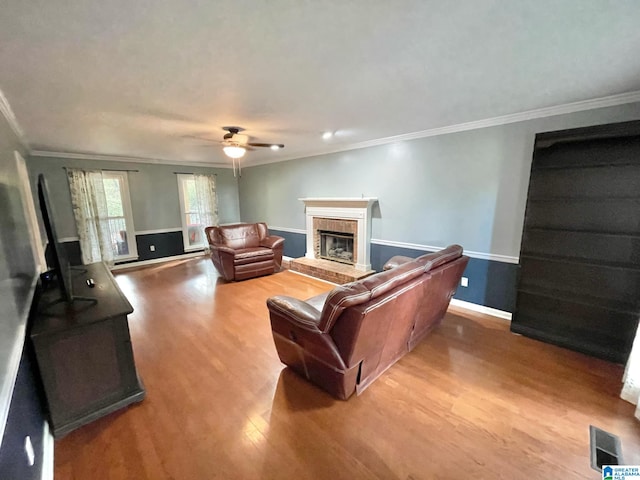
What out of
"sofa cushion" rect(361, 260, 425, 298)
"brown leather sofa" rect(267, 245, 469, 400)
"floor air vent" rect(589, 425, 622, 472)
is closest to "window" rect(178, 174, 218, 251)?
"brown leather sofa" rect(267, 245, 469, 400)

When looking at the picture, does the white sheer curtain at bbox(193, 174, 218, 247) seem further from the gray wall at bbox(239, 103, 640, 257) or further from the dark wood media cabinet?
the dark wood media cabinet

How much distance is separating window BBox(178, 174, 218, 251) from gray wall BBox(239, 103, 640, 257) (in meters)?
3.14

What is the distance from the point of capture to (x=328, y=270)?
4.52 metres

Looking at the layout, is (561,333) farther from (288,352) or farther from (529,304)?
(288,352)

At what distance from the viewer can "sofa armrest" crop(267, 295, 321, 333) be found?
1.78 meters

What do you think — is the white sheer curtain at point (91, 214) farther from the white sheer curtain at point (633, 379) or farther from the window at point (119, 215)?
the white sheer curtain at point (633, 379)

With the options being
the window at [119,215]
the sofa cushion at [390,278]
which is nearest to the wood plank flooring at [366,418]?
the sofa cushion at [390,278]

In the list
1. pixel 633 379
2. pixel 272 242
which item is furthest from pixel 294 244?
pixel 633 379

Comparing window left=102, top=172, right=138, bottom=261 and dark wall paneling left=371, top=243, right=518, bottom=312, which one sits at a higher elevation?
window left=102, top=172, right=138, bottom=261

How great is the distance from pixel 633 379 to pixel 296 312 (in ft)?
8.11

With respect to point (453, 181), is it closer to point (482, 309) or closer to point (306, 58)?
point (482, 309)

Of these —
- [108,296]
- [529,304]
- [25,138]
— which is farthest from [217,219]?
[529,304]

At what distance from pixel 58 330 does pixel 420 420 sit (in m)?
2.37

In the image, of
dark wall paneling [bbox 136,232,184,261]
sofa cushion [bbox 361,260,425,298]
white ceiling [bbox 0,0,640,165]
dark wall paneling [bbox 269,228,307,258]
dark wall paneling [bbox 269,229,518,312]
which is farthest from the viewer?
dark wall paneling [bbox 136,232,184,261]
